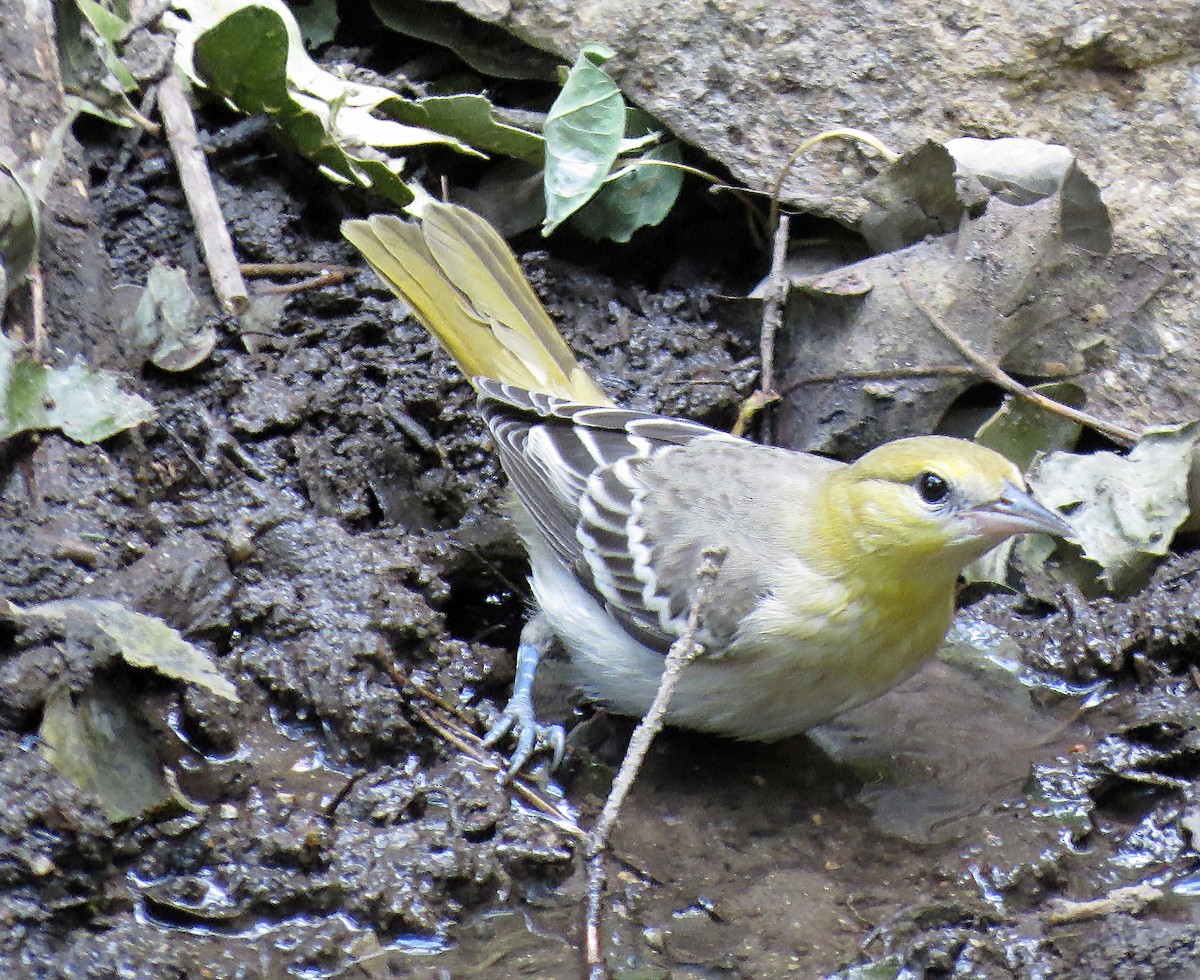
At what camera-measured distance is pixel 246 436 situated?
4746 mm

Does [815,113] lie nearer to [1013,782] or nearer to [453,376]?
[453,376]

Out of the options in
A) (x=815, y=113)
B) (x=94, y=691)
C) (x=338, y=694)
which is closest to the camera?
(x=94, y=691)

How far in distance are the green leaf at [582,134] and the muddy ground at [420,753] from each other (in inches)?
22.8

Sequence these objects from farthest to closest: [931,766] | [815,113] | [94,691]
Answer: [815,113] < [931,766] < [94,691]

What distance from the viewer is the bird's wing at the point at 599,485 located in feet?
13.7

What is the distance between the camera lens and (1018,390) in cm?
499

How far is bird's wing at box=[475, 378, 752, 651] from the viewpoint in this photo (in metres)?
4.18

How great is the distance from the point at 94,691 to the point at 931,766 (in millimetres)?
2329

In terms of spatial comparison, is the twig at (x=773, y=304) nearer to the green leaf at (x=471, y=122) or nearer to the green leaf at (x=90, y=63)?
the green leaf at (x=471, y=122)

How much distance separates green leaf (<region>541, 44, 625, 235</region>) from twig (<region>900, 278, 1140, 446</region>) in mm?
1300

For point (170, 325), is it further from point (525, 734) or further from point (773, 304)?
point (773, 304)

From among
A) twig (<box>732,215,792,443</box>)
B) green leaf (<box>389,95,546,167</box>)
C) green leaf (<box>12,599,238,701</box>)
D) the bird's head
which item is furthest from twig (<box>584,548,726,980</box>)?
green leaf (<box>389,95,546,167</box>)

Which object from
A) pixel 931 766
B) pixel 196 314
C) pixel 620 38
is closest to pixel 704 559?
pixel 931 766

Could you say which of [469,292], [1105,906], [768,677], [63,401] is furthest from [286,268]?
[1105,906]
